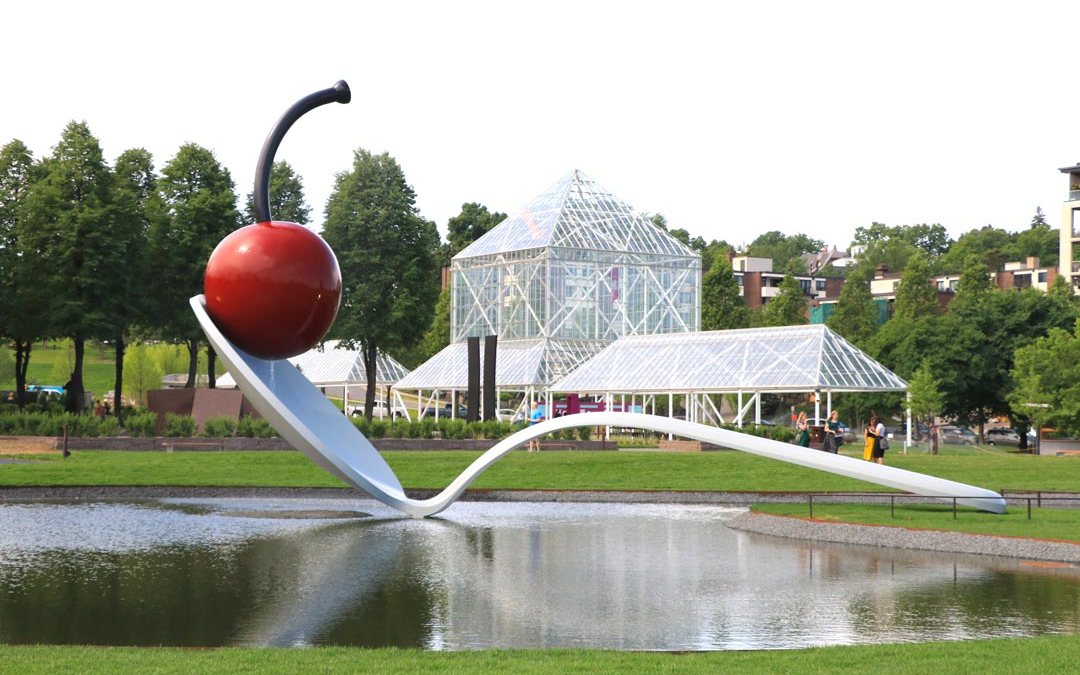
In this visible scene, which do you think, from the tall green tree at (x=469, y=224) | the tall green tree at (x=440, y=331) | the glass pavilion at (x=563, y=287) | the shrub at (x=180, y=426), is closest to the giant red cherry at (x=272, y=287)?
the shrub at (x=180, y=426)

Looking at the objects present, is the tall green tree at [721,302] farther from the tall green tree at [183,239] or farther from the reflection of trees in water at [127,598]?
the reflection of trees in water at [127,598]

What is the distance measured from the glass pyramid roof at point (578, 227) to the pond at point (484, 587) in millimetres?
47915

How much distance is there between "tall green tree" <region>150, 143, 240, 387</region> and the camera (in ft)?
188

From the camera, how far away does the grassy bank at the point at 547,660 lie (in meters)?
10.4

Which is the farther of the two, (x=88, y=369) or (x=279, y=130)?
(x=88, y=369)

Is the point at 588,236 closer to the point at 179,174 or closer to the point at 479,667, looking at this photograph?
the point at 179,174

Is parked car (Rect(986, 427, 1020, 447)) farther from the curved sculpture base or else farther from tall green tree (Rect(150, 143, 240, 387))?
the curved sculpture base

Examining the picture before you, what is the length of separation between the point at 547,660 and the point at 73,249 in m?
46.8

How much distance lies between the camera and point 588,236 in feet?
239

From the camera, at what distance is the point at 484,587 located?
16.4 m

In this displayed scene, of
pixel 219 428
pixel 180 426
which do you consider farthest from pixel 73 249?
pixel 219 428

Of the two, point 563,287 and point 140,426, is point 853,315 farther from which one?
point 140,426

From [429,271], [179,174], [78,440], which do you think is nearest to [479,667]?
[78,440]

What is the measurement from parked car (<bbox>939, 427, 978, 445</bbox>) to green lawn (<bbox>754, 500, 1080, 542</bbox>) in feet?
140
